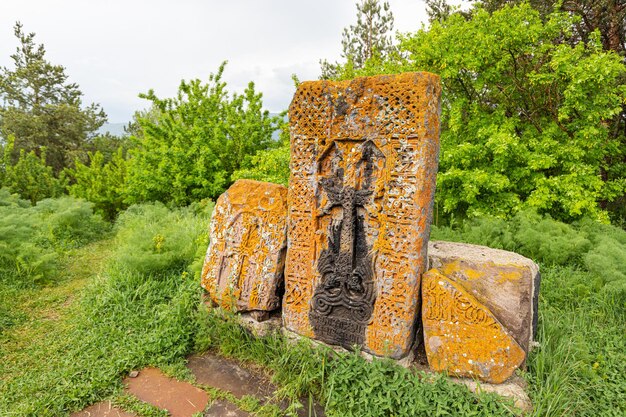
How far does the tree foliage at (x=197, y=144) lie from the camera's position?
8.30m

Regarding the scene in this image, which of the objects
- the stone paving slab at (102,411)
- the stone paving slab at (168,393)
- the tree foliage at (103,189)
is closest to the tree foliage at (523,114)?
the stone paving slab at (168,393)

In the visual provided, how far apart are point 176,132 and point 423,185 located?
7145mm

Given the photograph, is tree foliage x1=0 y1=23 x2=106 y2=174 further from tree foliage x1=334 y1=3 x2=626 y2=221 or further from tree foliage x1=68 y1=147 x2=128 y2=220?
tree foliage x1=334 y1=3 x2=626 y2=221

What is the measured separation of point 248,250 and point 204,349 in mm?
1034

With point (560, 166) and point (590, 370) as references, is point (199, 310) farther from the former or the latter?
point (560, 166)

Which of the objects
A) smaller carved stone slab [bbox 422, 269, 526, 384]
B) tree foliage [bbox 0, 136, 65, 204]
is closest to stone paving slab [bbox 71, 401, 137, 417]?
smaller carved stone slab [bbox 422, 269, 526, 384]

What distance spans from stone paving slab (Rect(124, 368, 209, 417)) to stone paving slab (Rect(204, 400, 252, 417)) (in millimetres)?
73

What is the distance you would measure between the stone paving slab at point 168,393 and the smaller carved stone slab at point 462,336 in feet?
6.19

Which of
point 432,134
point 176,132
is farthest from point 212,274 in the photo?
point 176,132

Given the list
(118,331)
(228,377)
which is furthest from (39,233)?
(228,377)

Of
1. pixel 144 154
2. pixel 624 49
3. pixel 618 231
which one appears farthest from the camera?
pixel 144 154

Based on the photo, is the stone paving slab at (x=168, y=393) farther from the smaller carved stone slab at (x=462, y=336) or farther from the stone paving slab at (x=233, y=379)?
the smaller carved stone slab at (x=462, y=336)

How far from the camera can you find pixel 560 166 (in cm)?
612

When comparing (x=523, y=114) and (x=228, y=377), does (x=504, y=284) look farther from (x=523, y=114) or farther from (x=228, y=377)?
(x=523, y=114)
